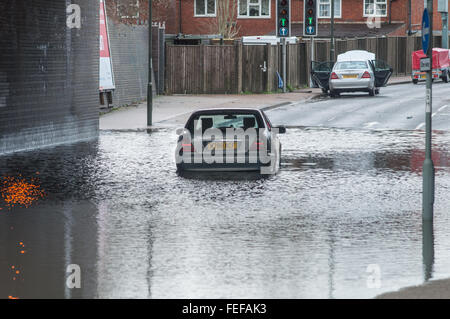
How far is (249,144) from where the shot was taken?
1730cm

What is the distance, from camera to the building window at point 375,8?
6681 cm

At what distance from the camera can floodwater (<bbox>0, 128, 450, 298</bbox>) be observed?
29.9 ft

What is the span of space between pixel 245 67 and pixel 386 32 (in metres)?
22.3

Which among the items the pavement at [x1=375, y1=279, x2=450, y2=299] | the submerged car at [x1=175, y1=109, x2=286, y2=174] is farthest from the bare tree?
the pavement at [x1=375, y1=279, x2=450, y2=299]

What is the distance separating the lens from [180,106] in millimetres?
36750

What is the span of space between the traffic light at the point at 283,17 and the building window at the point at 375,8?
2670cm

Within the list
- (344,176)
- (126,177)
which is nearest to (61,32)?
(126,177)

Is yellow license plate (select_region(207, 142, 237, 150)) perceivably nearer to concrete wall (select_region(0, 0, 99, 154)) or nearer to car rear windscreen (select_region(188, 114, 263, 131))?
car rear windscreen (select_region(188, 114, 263, 131))

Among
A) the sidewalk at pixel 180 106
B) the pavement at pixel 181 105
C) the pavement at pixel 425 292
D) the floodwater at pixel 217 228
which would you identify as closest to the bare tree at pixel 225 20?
the pavement at pixel 181 105
